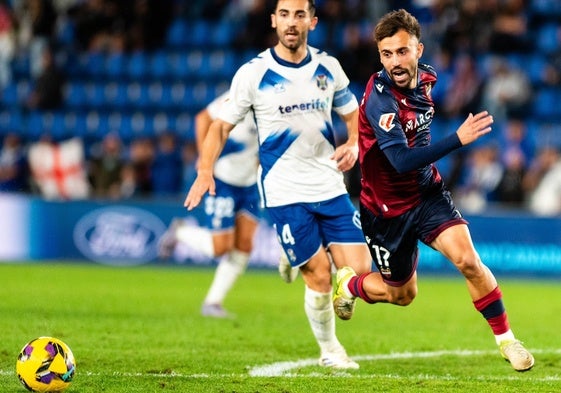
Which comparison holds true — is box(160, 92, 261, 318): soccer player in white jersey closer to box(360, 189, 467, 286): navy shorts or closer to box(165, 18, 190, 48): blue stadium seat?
box(360, 189, 467, 286): navy shorts

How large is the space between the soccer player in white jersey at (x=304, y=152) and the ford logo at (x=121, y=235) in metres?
10.6

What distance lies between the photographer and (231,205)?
12656mm

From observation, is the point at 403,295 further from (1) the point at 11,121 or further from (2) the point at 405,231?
(1) the point at 11,121

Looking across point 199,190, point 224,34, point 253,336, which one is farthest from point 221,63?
point 199,190

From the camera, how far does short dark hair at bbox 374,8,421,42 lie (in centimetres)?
773

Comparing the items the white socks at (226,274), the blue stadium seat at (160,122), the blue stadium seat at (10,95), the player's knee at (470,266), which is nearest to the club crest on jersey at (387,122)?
the player's knee at (470,266)

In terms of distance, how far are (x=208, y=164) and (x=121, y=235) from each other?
11.2 metres

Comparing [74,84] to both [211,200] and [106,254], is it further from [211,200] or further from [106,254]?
[211,200]

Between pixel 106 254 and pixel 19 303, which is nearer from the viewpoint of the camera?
pixel 19 303

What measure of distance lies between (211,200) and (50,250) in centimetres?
820

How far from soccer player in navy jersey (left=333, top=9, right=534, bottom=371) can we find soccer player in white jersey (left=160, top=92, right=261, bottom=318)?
4.29 meters

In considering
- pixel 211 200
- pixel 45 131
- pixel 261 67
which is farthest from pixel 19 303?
pixel 45 131

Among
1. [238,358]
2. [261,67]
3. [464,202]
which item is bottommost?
[464,202]

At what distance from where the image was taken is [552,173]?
18.9 m
